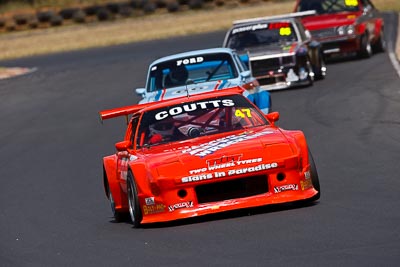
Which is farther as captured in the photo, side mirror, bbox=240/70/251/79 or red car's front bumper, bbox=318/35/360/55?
red car's front bumper, bbox=318/35/360/55

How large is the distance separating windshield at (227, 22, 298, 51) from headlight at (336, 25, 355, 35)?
274 centimetres

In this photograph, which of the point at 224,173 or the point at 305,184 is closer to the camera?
the point at 224,173

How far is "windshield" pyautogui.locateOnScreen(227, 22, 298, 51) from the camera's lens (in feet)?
68.1

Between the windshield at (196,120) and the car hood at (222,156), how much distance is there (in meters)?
0.56

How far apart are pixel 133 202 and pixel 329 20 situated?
15055mm

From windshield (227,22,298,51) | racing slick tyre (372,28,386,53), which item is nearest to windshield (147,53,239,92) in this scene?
windshield (227,22,298,51)

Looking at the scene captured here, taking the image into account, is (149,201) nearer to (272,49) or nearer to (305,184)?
(305,184)

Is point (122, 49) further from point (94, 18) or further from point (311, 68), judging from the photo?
point (311, 68)

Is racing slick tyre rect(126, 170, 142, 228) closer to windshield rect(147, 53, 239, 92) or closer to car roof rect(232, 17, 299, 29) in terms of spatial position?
windshield rect(147, 53, 239, 92)

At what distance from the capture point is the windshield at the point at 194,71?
1589 centimetres

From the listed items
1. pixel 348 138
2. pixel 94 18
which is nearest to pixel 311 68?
pixel 348 138

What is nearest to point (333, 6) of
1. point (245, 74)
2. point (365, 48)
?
point (365, 48)

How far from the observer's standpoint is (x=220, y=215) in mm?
9188

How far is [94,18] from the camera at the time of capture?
48156 millimetres
